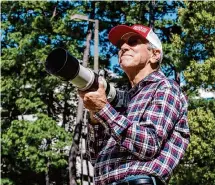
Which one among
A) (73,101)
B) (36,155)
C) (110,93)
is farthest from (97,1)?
(110,93)

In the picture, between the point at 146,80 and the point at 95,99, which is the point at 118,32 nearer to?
the point at 146,80

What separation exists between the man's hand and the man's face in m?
0.48

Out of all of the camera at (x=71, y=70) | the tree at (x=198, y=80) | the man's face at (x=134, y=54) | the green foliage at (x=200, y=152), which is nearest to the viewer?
the camera at (x=71, y=70)

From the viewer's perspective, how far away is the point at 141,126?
2211 millimetres

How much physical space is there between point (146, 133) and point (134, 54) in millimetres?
648

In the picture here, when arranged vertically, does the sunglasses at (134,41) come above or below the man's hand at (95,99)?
above

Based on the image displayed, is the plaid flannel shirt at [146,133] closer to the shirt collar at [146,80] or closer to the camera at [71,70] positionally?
the shirt collar at [146,80]

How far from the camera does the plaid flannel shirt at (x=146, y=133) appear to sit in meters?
2.17

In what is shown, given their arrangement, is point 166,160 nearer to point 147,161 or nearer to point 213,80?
point 147,161

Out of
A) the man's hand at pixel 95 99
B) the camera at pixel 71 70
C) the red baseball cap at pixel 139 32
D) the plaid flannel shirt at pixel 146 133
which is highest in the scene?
the red baseball cap at pixel 139 32

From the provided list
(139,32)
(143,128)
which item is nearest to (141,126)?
(143,128)

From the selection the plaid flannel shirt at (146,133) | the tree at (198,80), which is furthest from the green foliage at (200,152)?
the plaid flannel shirt at (146,133)

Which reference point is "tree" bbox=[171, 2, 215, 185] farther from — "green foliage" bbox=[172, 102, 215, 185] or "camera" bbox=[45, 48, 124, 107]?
"camera" bbox=[45, 48, 124, 107]

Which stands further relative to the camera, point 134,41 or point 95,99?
point 134,41
